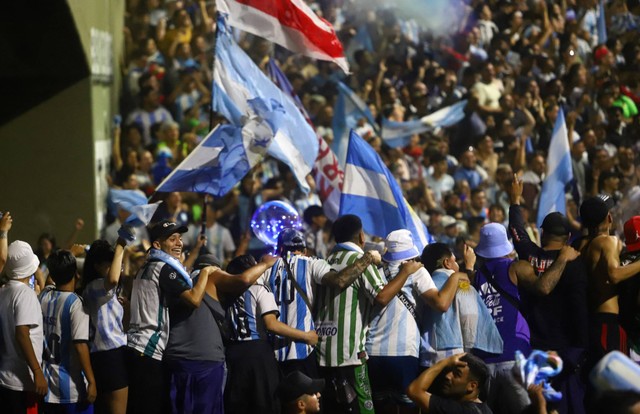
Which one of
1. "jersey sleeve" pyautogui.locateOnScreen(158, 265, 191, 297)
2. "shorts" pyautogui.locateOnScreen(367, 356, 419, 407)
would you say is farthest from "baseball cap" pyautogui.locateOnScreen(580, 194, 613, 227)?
"jersey sleeve" pyautogui.locateOnScreen(158, 265, 191, 297)

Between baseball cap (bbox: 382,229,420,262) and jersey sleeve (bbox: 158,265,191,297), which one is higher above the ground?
baseball cap (bbox: 382,229,420,262)

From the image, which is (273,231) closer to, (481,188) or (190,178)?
(190,178)

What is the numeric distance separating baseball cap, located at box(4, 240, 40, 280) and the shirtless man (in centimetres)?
387

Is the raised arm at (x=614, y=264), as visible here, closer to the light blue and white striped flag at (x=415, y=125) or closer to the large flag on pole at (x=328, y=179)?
the large flag on pole at (x=328, y=179)

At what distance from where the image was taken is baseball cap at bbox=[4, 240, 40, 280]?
8.91 m

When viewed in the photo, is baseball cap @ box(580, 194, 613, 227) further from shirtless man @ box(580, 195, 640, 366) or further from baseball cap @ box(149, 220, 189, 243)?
baseball cap @ box(149, 220, 189, 243)

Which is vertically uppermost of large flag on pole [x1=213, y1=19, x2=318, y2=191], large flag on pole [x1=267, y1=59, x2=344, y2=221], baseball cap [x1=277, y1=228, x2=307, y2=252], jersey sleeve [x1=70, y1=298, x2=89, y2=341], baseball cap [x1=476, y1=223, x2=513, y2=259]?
large flag on pole [x1=213, y1=19, x2=318, y2=191]

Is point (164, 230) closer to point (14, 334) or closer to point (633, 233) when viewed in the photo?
point (14, 334)

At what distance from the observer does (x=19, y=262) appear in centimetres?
891

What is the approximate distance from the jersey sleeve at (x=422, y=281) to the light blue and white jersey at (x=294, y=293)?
0.64m

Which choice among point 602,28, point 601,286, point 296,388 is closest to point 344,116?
point 602,28

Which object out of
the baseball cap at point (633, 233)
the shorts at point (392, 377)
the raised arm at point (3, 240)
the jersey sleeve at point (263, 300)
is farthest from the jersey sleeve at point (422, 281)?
the raised arm at point (3, 240)

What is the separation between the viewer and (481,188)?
1589cm

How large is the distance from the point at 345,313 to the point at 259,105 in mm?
3011
